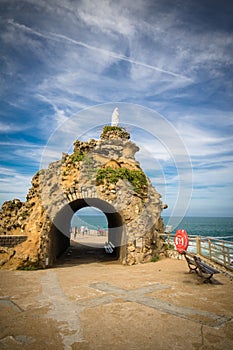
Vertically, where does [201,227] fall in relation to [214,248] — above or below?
above

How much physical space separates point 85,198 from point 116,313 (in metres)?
8.38

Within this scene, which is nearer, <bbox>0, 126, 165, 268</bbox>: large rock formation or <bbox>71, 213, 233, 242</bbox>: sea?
<bbox>0, 126, 165, 268</bbox>: large rock formation

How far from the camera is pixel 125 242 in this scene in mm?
13023

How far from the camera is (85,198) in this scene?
1326cm

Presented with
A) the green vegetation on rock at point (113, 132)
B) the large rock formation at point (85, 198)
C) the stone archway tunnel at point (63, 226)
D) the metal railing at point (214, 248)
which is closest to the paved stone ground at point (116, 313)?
the metal railing at point (214, 248)

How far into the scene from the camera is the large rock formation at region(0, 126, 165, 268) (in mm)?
11852

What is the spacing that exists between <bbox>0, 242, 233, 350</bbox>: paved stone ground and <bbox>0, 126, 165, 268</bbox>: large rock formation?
3003 millimetres

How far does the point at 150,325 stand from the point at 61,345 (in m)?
1.88

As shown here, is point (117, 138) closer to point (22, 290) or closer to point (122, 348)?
point (22, 290)

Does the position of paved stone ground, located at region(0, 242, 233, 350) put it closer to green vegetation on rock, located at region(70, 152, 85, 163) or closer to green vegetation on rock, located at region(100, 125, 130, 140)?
green vegetation on rock, located at region(70, 152, 85, 163)

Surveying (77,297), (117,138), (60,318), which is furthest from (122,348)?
(117,138)

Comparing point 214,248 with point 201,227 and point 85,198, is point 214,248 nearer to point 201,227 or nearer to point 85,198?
point 85,198

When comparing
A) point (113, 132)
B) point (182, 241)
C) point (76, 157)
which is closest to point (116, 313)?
point (182, 241)

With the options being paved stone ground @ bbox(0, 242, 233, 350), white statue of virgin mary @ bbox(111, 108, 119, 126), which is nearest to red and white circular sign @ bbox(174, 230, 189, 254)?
paved stone ground @ bbox(0, 242, 233, 350)
